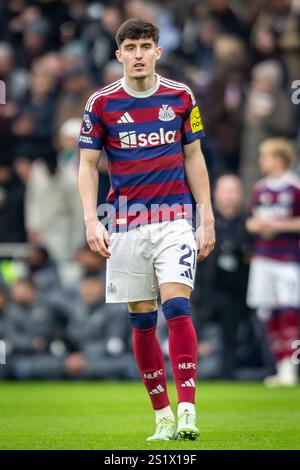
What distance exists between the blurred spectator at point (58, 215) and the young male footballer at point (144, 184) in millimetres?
7724

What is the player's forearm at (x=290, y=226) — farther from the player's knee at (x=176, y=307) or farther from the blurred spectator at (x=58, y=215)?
the player's knee at (x=176, y=307)

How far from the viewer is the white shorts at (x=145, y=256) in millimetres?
7848

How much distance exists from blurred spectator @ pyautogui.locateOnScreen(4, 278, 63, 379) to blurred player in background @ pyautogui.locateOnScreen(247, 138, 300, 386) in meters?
2.35

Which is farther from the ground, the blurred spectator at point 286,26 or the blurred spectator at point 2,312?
the blurred spectator at point 286,26

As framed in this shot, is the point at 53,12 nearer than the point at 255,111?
No

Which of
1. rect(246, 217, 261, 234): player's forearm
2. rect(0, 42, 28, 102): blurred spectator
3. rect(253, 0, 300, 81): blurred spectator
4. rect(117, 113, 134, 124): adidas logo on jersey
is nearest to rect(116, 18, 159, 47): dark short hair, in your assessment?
rect(117, 113, 134, 124): adidas logo on jersey

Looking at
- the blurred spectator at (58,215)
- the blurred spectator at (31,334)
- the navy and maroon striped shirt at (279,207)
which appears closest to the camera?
the navy and maroon striped shirt at (279,207)

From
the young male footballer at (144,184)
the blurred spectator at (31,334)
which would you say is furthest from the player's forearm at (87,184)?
the blurred spectator at (31,334)

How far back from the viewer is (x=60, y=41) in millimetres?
19047

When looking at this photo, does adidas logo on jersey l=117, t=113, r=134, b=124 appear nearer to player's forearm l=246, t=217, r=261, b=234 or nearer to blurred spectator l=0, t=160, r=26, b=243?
player's forearm l=246, t=217, r=261, b=234

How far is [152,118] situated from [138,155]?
249 millimetres

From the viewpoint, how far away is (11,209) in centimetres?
1623
